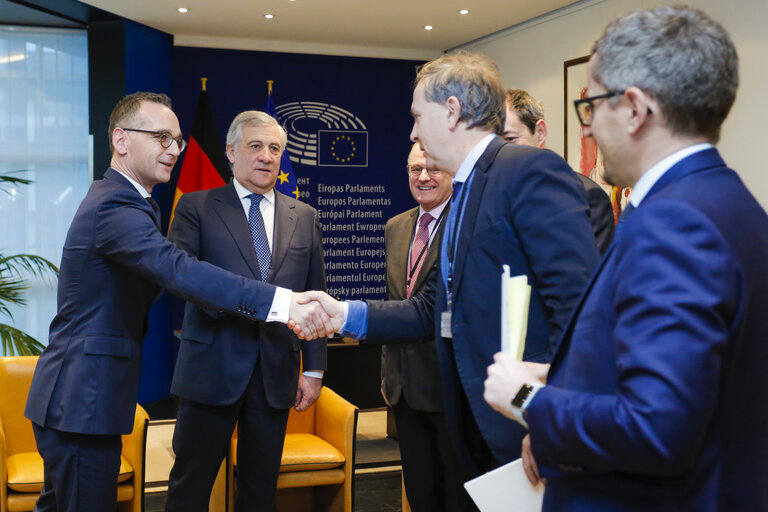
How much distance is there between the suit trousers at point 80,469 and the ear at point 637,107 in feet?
6.33

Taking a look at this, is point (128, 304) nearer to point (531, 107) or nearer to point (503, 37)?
point (531, 107)

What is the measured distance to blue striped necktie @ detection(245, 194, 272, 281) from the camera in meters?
3.04

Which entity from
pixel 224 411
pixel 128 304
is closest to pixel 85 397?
pixel 128 304

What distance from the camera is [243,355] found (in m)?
2.88

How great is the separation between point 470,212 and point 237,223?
4.82 ft

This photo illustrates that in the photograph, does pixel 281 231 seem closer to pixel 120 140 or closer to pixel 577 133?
pixel 120 140

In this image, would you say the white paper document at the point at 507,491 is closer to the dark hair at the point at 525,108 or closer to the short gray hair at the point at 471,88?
→ the short gray hair at the point at 471,88

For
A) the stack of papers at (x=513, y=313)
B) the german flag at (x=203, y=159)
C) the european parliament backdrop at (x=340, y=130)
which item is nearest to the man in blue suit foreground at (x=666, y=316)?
the stack of papers at (x=513, y=313)

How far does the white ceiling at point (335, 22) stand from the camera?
589 cm

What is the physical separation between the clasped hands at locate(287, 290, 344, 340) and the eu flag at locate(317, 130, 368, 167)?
5.05 metres

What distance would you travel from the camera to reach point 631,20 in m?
1.12

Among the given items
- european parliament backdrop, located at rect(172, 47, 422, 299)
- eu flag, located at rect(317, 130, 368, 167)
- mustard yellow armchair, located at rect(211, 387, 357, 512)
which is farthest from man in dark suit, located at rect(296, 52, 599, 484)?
eu flag, located at rect(317, 130, 368, 167)

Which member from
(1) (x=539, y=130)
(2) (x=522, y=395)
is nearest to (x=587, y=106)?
→ (2) (x=522, y=395)

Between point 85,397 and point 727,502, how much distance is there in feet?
6.11
